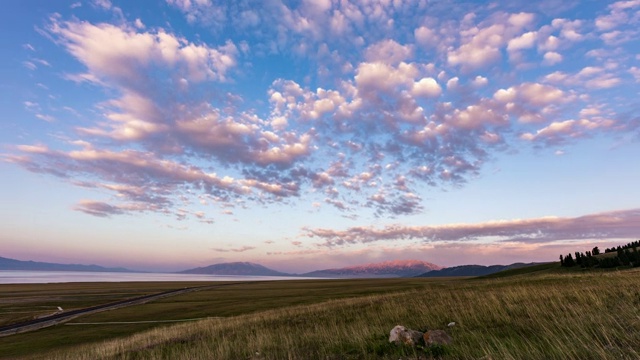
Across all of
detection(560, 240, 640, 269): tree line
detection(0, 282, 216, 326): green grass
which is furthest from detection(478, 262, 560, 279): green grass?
detection(0, 282, 216, 326): green grass

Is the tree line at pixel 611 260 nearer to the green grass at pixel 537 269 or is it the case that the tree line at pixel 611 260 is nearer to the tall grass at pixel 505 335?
the green grass at pixel 537 269

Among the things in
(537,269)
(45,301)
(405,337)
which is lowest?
(45,301)

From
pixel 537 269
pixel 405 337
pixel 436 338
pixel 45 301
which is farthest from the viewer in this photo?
pixel 45 301

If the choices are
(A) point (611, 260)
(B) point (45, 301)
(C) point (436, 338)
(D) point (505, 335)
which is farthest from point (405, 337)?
(B) point (45, 301)

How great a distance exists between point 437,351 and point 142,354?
14105 millimetres

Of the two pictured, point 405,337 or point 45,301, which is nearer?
point 405,337

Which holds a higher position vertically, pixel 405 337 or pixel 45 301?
pixel 405 337

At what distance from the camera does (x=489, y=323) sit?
12.2 meters

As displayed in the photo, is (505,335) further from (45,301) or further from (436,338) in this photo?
(45,301)

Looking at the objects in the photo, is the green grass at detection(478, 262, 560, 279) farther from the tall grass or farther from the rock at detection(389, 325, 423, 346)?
the rock at detection(389, 325, 423, 346)

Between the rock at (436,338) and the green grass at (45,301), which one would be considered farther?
the green grass at (45,301)

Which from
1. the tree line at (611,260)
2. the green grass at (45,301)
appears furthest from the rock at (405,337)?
the green grass at (45,301)

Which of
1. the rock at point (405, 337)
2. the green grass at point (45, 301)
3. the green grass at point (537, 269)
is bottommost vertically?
the green grass at point (45, 301)

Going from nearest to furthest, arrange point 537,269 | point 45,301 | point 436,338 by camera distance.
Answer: point 436,338 < point 537,269 < point 45,301
